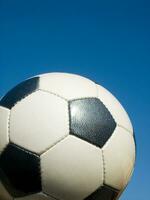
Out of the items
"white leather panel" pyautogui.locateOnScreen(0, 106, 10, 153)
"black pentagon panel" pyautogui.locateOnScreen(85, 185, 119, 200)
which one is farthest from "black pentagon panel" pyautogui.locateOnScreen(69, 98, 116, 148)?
"white leather panel" pyautogui.locateOnScreen(0, 106, 10, 153)

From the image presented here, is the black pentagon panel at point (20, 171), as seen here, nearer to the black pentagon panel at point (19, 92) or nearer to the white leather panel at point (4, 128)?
the white leather panel at point (4, 128)

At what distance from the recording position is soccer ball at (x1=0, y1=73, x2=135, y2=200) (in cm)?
418

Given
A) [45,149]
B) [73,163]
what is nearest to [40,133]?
[45,149]

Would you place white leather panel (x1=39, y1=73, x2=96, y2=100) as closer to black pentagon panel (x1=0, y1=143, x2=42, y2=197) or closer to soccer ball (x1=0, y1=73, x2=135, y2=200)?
soccer ball (x1=0, y1=73, x2=135, y2=200)

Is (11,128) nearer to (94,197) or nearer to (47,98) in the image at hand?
(47,98)

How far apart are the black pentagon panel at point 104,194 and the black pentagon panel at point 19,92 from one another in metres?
1.22

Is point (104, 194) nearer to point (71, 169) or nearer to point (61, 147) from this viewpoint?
point (71, 169)

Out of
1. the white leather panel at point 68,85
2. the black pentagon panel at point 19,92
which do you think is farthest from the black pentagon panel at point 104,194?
the black pentagon panel at point 19,92

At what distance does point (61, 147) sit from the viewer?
4.21m

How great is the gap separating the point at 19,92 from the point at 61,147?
0.83 metres

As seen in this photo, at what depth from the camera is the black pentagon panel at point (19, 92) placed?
4574 millimetres

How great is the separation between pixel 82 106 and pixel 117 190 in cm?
94

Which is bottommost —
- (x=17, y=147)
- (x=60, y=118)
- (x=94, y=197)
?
(x=94, y=197)

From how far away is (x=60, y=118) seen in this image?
14.1ft
